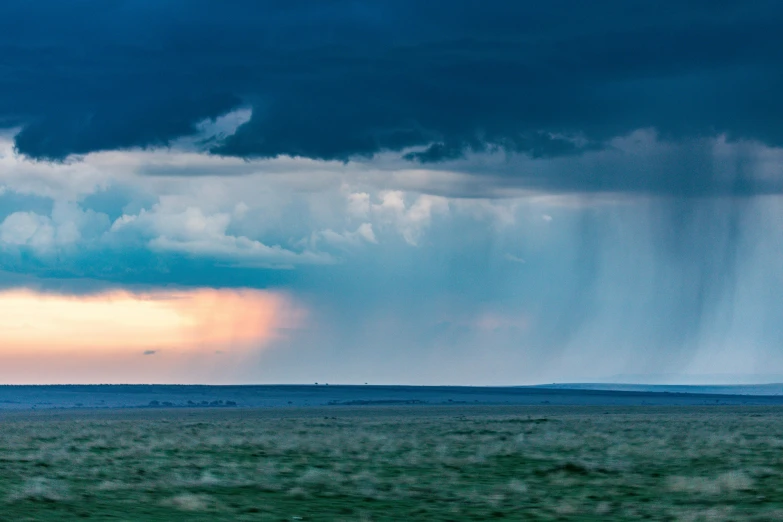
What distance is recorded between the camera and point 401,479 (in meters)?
28.8

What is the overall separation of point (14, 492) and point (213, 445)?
56.8 ft

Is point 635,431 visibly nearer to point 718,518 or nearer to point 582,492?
point 582,492

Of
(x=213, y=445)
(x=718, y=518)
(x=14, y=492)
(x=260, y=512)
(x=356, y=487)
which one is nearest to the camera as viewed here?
(x=718, y=518)

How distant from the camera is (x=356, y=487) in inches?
1061

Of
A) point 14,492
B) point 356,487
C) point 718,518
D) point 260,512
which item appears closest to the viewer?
point 718,518

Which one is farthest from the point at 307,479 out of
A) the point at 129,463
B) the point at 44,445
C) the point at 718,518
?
the point at 44,445

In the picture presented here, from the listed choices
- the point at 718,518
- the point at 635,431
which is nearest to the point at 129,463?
the point at 718,518

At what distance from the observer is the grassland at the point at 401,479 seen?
73.9ft

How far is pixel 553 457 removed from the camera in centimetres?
3422

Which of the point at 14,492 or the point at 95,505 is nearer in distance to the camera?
the point at 95,505

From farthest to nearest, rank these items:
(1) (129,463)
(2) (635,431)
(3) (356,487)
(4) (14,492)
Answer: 1. (2) (635,431)
2. (1) (129,463)
3. (3) (356,487)
4. (4) (14,492)

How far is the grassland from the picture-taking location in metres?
22.5

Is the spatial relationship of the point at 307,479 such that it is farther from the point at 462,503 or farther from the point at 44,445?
the point at 44,445

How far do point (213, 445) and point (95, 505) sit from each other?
61.5 ft
